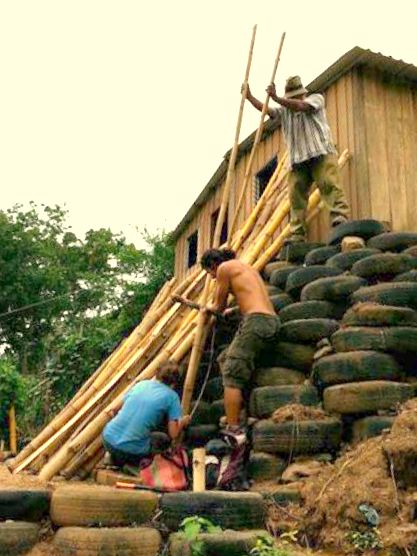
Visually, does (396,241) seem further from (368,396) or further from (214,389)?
(214,389)

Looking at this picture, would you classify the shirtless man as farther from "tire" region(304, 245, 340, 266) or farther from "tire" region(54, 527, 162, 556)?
"tire" region(54, 527, 162, 556)

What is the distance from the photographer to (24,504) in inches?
168

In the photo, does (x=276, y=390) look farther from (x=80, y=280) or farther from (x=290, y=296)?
(x=80, y=280)

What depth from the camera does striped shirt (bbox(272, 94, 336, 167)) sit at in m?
7.78

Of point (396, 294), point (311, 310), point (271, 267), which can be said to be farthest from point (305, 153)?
point (396, 294)

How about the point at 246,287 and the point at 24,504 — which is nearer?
the point at 24,504

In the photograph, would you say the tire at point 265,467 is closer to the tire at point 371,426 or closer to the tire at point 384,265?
the tire at point 371,426

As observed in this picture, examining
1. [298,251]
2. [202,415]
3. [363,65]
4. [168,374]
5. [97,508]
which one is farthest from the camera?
[363,65]

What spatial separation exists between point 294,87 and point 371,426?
14.5ft

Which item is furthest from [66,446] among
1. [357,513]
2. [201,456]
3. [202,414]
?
[357,513]

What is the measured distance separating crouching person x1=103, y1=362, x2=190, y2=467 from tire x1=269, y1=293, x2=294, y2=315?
1.56 m

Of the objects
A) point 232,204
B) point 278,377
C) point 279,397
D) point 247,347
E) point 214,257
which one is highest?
point 232,204

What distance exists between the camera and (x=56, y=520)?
4301mm

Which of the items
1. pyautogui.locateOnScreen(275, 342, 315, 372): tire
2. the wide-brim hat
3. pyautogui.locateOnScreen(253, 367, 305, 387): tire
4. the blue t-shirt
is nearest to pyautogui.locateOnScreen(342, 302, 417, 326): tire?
pyautogui.locateOnScreen(275, 342, 315, 372): tire
